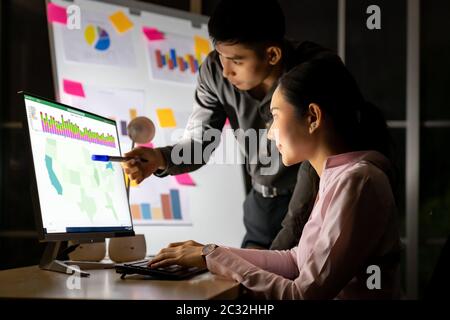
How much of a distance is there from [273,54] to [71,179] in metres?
0.75

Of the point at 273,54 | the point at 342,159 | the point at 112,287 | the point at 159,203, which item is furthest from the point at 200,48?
the point at 112,287

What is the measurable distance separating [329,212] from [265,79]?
2.40 feet

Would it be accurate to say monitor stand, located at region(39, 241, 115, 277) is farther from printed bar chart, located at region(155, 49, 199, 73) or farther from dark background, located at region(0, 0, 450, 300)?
dark background, located at region(0, 0, 450, 300)

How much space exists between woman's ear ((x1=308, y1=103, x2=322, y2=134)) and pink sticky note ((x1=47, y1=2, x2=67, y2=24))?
1279mm

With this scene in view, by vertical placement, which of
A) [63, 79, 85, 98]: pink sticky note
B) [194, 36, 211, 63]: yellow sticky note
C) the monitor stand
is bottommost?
the monitor stand

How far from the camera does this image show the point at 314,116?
1228 millimetres

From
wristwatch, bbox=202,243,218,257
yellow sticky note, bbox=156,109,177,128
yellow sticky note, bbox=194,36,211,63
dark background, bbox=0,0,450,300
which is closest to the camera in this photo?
wristwatch, bbox=202,243,218,257

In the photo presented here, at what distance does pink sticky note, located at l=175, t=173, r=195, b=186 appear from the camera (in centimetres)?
233

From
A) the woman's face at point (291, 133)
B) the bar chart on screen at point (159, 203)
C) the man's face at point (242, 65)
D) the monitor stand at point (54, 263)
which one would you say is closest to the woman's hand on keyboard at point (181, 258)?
the monitor stand at point (54, 263)

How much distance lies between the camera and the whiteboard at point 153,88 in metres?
2.15

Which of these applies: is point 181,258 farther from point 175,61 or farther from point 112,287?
point 175,61

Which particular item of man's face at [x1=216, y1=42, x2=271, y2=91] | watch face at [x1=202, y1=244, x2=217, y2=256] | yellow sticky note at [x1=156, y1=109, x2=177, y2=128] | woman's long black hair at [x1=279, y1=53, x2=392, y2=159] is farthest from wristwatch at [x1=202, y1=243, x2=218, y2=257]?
yellow sticky note at [x1=156, y1=109, x2=177, y2=128]

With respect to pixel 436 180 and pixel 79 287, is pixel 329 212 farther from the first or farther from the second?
pixel 436 180
